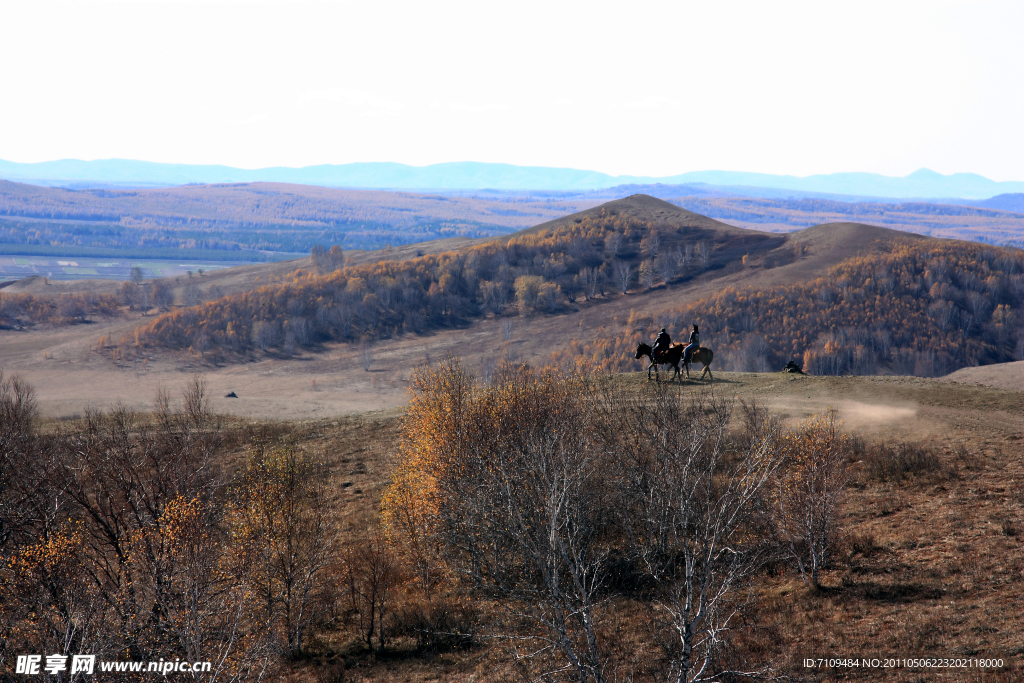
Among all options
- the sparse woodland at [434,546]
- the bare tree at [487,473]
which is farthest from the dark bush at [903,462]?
the bare tree at [487,473]

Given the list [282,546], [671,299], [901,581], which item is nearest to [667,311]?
[671,299]

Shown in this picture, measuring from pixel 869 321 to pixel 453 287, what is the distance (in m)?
69.6

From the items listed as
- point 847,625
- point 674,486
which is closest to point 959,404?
point 847,625

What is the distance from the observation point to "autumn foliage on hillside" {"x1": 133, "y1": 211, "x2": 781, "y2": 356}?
101750 mm

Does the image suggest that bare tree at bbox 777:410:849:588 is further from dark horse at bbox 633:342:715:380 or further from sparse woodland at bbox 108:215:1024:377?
sparse woodland at bbox 108:215:1024:377

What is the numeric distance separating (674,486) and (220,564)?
13.1 m

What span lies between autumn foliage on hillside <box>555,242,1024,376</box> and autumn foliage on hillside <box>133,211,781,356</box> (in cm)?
2183

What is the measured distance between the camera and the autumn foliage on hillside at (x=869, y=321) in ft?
262

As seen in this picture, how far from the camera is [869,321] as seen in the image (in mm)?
86125

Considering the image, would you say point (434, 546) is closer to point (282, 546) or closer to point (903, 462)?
point (282, 546)

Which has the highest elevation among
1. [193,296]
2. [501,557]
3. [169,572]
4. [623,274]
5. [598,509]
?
[623,274]

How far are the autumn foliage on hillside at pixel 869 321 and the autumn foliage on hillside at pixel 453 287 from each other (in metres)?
21.8

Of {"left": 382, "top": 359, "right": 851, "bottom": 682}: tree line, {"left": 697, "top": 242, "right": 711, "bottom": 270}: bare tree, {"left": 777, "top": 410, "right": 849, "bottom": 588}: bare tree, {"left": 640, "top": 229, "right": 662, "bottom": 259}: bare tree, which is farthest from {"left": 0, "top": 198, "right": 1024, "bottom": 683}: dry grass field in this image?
{"left": 640, "top": 229, "right": 662, "bottom": 259}: bare tree

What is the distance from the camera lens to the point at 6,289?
451 feet
